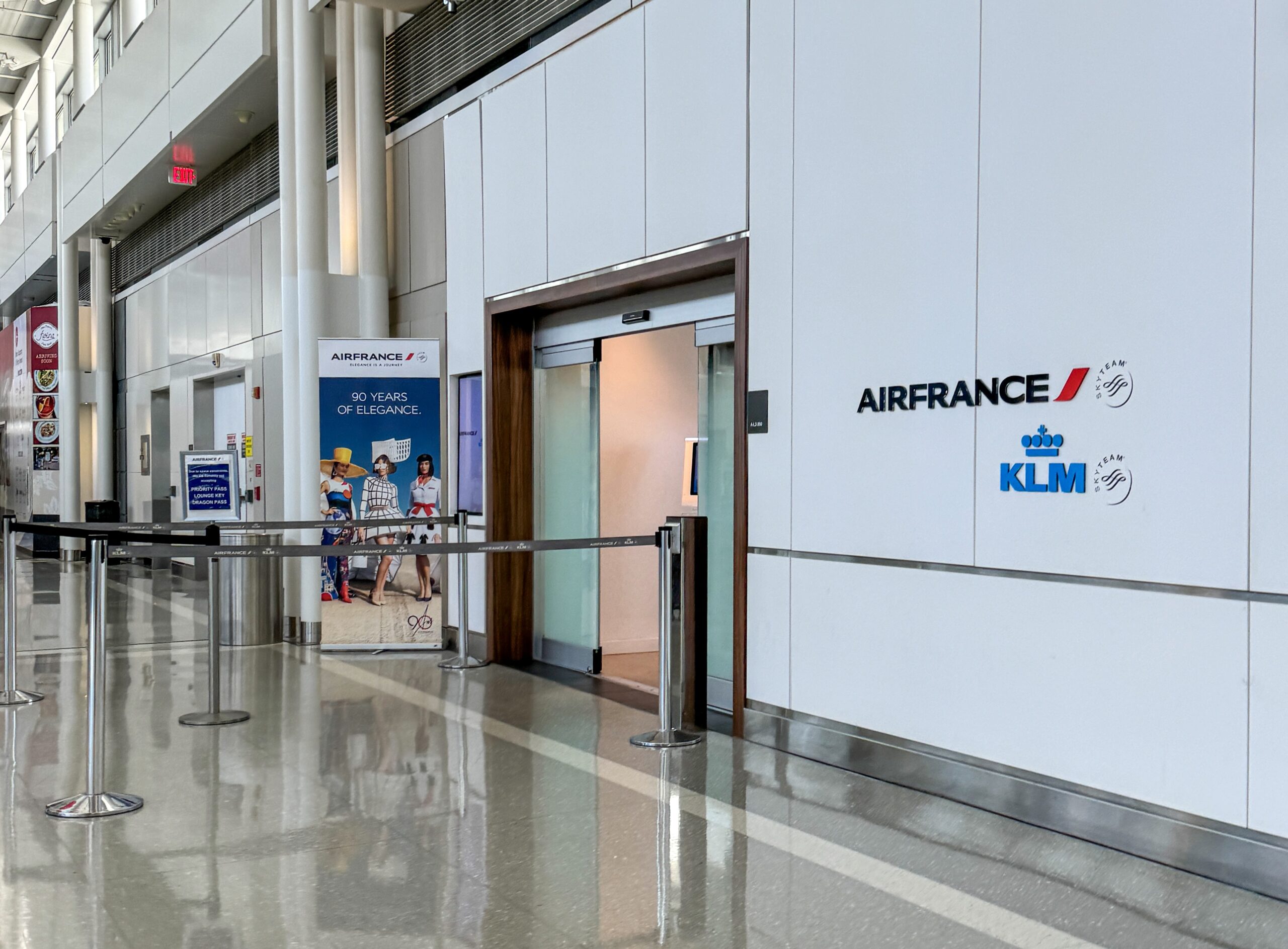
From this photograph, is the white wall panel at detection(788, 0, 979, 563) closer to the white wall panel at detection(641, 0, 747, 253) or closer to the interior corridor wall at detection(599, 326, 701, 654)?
the white wall panel at detection(641, 0, 747, 253)

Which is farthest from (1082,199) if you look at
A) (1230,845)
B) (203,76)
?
(203,76)

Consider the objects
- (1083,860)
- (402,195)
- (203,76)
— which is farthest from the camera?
(203,76)

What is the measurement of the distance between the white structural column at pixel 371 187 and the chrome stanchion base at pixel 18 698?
4.03m

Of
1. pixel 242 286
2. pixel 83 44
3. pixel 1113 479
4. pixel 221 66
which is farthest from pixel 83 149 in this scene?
pixel 1113 479

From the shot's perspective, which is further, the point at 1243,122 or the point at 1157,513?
the point at 1157,513

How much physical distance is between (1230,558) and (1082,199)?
1441 millimetres

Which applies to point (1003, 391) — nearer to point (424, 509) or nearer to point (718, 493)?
point (718, 493)

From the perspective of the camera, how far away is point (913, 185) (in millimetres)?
5066

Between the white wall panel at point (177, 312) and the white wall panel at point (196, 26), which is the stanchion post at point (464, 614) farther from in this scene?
the white wall panel at point (177, 312)

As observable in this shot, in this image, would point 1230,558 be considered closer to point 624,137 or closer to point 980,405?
point 980,405

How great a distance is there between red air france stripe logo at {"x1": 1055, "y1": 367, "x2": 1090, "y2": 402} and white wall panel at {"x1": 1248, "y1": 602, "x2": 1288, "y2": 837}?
1022 mm

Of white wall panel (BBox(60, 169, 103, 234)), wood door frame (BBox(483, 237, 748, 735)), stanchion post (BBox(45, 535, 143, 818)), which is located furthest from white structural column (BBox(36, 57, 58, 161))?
stanchion post (BBox(45, 535, 143, 818))

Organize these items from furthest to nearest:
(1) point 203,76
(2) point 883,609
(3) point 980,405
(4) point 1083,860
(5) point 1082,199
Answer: (1) point 203,76 < (2) point 883,609 < (3) point 980,405 < (5) point 1082,199 < (4) point 1083,860

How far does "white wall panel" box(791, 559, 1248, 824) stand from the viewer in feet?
12.9
